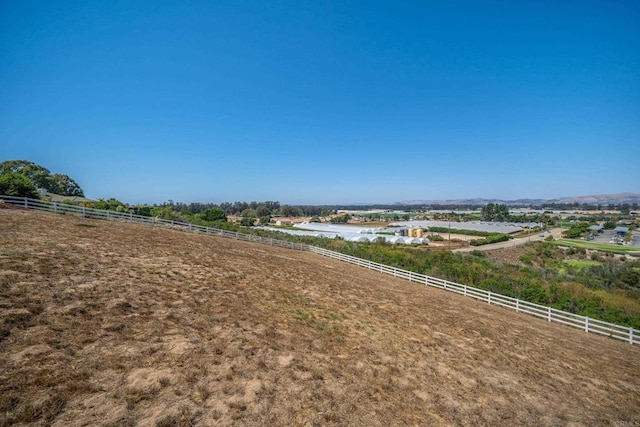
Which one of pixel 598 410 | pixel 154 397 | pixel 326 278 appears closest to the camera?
pixel 154 397

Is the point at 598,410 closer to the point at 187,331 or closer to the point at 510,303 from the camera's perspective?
the point at 187,331

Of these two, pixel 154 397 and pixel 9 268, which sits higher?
pixel 9 268

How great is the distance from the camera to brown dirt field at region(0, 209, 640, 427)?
15.7 ft

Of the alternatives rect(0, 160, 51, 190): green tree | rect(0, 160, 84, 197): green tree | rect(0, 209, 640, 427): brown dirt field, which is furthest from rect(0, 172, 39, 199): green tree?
rect(0, 160, 51, 190): green tree

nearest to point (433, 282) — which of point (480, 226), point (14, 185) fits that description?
point (14, 185)

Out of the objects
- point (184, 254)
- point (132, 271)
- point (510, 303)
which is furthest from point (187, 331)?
point (510, 303)

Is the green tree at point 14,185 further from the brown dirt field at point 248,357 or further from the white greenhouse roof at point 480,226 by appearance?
the white greenhouse roof at point 480,226

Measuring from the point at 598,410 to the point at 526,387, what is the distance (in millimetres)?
1405

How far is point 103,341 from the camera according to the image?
19.6ft

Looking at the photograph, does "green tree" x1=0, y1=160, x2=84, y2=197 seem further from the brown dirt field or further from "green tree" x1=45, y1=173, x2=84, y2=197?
the brown dirt field

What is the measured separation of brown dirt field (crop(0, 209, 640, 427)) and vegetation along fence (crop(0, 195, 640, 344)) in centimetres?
251

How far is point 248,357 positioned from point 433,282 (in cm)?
1830

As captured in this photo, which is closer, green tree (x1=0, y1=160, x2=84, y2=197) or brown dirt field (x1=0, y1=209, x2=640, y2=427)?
brown dirt field (x1=0, y1=209, x2=640, y2=427)

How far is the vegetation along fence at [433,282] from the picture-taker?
14415mm
